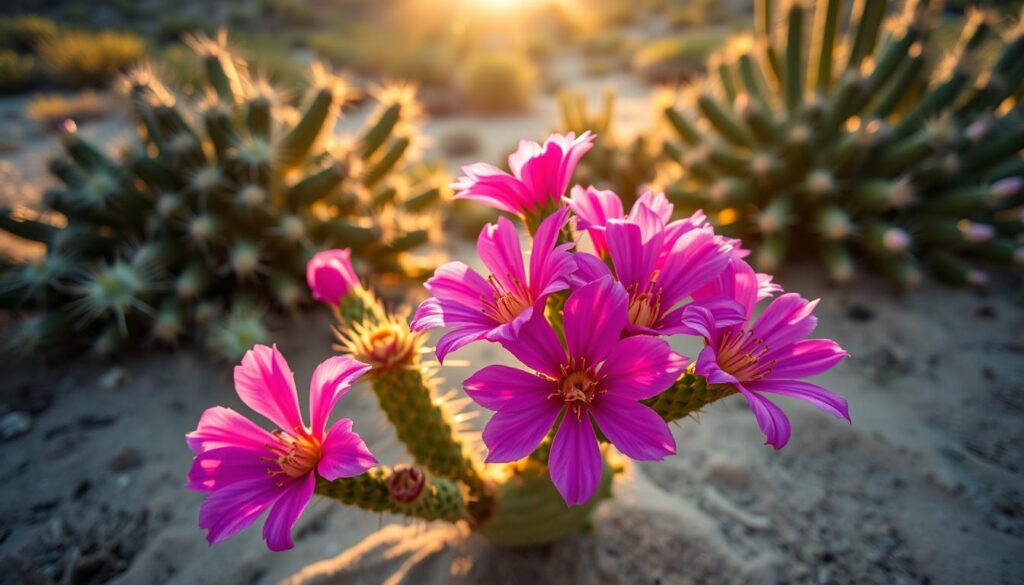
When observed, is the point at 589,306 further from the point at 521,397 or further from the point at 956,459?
the point at 956,459

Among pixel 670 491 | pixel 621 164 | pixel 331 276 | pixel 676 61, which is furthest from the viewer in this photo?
pixel 676 61

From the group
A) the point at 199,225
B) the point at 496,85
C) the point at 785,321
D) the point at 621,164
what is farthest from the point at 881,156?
the point at 496,85

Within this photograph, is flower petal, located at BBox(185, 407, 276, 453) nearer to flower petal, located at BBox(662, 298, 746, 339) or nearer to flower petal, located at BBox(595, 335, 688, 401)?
flower petal, located at BBox(595, 335, 688, 401)

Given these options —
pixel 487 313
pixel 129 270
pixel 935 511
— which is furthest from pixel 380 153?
pixel 935 511

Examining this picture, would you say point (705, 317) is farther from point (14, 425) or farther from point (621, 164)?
point (621, 164)

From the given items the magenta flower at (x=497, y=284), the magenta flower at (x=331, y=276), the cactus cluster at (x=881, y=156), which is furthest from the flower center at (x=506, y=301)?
the cactus cluster at (x=881, y=156)

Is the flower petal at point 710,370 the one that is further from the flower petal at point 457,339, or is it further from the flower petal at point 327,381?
the flower petal at point 327,381

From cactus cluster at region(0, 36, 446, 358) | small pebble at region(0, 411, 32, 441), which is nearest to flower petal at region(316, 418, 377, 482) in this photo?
cactus cluster at region(0, 36, 446, 358)
